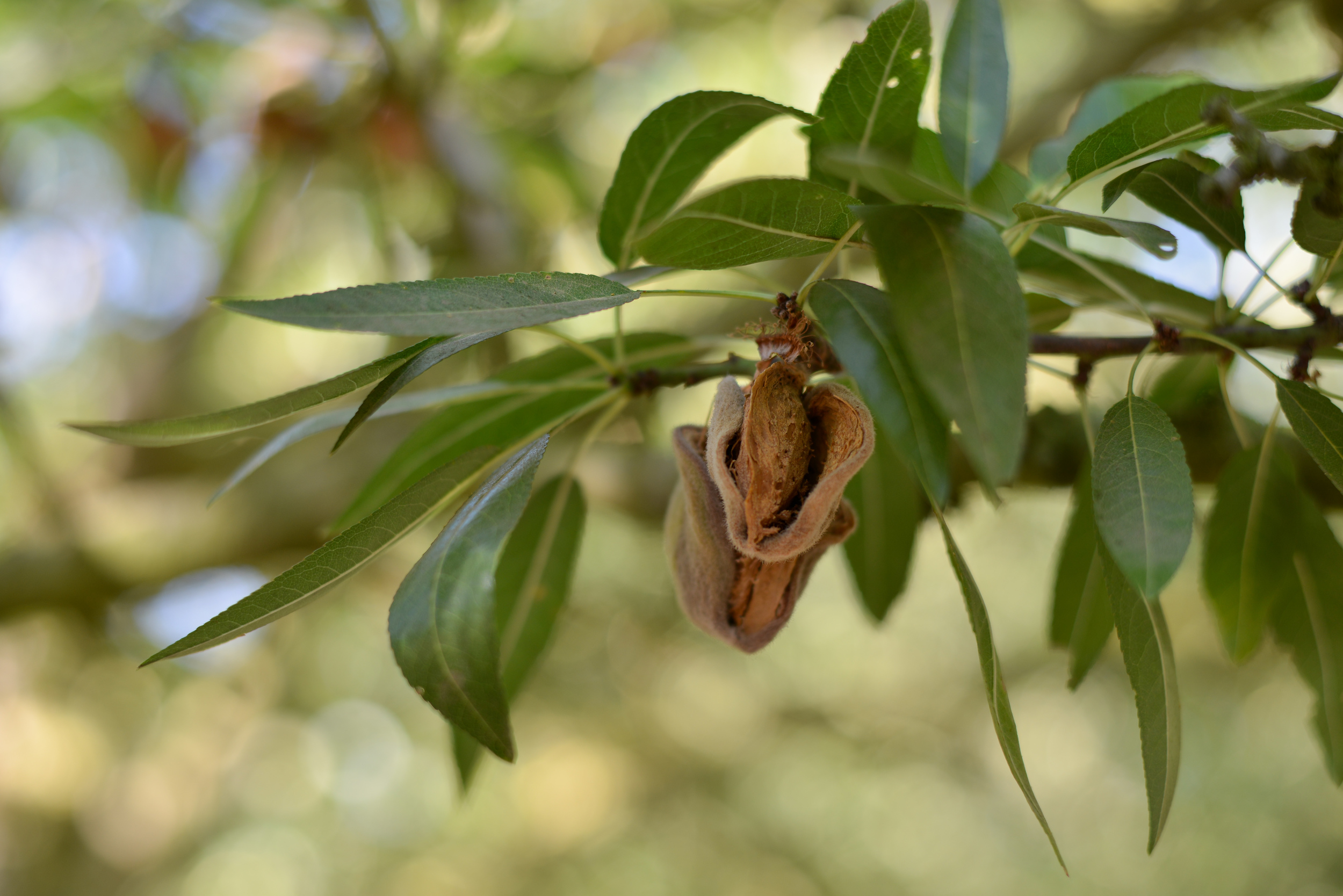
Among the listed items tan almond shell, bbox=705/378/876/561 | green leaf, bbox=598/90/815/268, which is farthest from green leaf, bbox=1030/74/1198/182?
tan almond shell, bbox=705/378/876/561

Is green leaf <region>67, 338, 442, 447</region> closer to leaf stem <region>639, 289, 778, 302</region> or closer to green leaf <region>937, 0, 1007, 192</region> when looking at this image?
leaf stem <region>639, 289, 778, 302</region>

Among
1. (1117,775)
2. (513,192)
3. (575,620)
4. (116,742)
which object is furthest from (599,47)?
(1117,775)

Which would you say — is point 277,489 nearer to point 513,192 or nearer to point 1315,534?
point 513,192

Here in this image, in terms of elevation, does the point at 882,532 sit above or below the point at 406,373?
below

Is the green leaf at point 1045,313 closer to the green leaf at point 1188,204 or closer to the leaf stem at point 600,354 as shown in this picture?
the green leaf at point 1188,204

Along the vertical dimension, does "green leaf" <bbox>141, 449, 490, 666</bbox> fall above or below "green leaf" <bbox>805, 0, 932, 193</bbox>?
below

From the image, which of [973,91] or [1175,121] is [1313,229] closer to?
[1175,121]

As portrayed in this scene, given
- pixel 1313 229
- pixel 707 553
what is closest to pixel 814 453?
pixel 707 553
